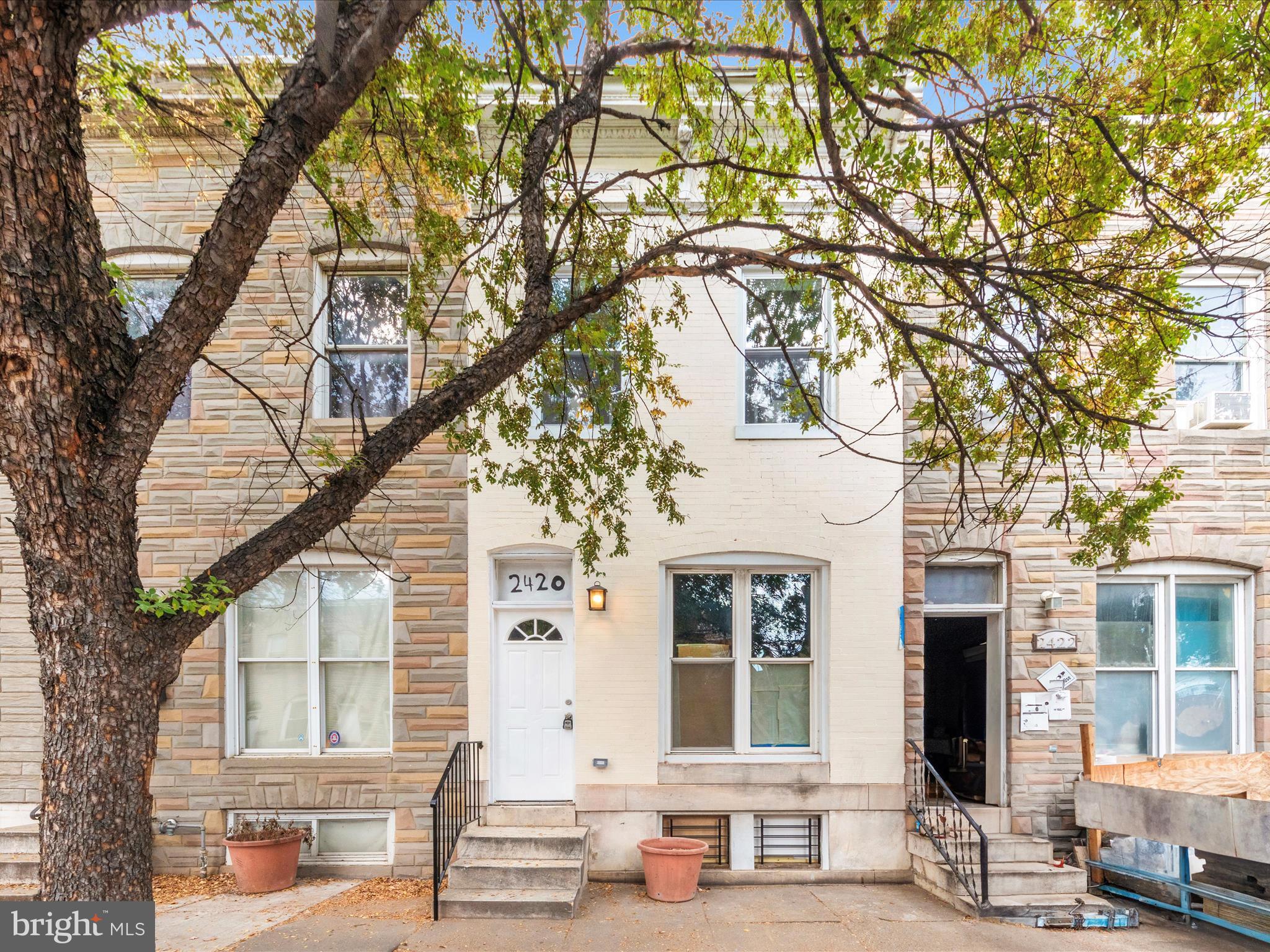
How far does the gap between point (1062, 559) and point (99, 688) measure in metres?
8.10

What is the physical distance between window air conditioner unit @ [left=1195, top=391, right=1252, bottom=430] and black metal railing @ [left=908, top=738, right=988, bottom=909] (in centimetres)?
464

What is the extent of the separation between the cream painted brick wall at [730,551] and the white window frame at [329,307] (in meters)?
1.73

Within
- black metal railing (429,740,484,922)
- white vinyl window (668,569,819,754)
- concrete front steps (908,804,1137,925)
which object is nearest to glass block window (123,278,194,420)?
black metal railing (429,740,484,922)

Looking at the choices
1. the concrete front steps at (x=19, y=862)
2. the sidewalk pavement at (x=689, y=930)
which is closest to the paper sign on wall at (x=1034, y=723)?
the sidewalk pavement at (x=689, y=930)

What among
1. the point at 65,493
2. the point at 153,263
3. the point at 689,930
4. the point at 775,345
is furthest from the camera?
the point at 775,345

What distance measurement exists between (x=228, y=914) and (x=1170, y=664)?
31.1ft

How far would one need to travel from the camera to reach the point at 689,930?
5.89 metres

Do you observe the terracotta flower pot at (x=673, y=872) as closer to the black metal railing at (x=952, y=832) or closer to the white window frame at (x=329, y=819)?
the black metal railing at (x=952, y=832)

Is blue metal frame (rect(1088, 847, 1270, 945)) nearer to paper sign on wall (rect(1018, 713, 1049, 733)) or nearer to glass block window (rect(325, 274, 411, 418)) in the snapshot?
paper sign on wall (rect(1018, 713, 1049, 733))

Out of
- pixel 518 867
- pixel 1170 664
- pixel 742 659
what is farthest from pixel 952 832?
pixel 518 867

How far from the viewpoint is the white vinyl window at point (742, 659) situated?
750cm

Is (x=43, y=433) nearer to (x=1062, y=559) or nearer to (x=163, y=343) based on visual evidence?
(x=163, y=343)

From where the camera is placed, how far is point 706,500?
7.43 m

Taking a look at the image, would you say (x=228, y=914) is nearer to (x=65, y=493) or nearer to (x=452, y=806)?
(x=452, y=806)
